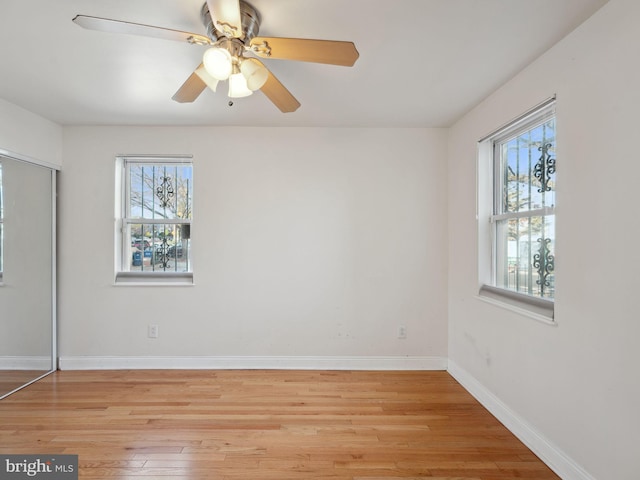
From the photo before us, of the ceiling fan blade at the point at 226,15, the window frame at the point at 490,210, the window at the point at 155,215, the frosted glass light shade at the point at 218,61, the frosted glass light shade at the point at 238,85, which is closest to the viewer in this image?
the ceiling fan blade at the point at 226,15

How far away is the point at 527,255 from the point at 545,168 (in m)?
0.58

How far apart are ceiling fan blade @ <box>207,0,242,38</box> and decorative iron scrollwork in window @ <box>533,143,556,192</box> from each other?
1.90 metres

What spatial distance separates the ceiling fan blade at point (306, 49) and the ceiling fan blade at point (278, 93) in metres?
0.18

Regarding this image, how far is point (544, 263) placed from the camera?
2023 mm

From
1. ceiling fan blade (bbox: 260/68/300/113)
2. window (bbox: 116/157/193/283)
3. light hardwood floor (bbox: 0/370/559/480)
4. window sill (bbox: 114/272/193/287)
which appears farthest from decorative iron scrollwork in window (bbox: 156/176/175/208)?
ceiling fan blade (bbox: 260/68/300/113)

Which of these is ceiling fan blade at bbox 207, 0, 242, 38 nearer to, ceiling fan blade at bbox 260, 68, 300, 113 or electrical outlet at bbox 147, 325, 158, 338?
ceiling fan blade at bbox 260, 68, 300, 113

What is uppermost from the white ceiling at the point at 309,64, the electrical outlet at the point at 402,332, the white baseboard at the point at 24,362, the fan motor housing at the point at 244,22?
the white ceiling at the point at 309,64

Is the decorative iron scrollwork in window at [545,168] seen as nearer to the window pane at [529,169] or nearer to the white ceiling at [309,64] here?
the window pane at [529,169]

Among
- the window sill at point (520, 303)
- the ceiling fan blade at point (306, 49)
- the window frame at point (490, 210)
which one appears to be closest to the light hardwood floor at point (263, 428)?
the window sill at point (520, 303)

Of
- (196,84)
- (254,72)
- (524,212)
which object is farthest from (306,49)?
(524,212)

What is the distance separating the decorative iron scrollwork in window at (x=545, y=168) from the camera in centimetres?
197

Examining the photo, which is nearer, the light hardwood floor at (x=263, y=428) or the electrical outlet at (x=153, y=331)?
the light hardwood floor at (x=263, y=428)

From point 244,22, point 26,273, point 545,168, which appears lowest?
point 26,273

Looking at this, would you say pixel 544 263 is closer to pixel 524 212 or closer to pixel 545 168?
pixel 524 212
